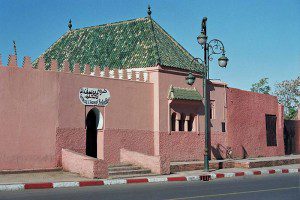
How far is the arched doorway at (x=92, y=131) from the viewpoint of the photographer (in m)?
20.1

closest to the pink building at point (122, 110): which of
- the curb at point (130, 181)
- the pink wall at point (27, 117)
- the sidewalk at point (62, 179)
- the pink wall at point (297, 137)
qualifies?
the pink wall at point (27, 117)

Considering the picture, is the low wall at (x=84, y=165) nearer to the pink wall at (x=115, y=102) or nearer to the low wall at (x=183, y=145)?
the pink wall at (x=115, y=102)

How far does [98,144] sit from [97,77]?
112 inches

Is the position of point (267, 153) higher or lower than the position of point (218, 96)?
lower

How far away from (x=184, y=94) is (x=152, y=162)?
542 centimetres

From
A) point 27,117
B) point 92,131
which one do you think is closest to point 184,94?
point 92,131

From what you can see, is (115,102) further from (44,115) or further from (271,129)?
(271,129)

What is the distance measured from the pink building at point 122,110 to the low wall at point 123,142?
43mm

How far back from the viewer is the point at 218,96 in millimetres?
26703

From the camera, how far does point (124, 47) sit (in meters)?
24.5

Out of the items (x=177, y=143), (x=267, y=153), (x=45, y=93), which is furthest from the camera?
(x=267, y=153)

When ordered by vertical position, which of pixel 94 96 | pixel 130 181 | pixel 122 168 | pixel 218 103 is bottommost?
pixel 130 181

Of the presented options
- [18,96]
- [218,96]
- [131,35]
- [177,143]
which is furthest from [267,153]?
[18,96]

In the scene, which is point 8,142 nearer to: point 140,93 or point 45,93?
point 45,93
